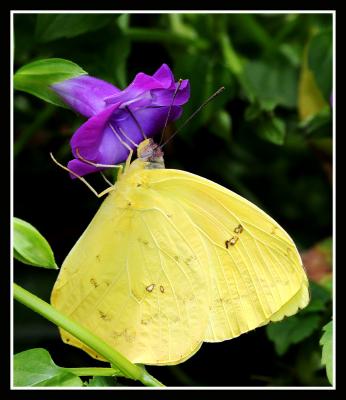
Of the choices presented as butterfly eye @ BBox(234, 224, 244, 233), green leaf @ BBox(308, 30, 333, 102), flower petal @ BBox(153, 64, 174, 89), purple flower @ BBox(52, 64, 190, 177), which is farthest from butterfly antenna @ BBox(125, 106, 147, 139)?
green leaf @ BBox(308, 30, 333, 102)

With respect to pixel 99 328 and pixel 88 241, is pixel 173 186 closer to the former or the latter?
pixel 88 241

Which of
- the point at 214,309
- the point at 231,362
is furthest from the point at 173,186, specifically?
the point at 231,362

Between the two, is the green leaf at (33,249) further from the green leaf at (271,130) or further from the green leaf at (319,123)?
the green leaf at (319,123)

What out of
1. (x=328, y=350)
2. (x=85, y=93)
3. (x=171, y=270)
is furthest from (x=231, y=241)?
(x=85, y=93)

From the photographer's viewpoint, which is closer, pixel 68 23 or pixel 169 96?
pixel 169 96

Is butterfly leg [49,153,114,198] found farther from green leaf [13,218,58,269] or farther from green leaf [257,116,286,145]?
green leaf [257,116,286,145]

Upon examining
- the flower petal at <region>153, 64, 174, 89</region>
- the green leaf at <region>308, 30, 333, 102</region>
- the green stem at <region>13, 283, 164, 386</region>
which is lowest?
the green stem at <region>13, 283, 164, 386</region>

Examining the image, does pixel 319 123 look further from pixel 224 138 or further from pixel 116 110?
pixel 116 110
